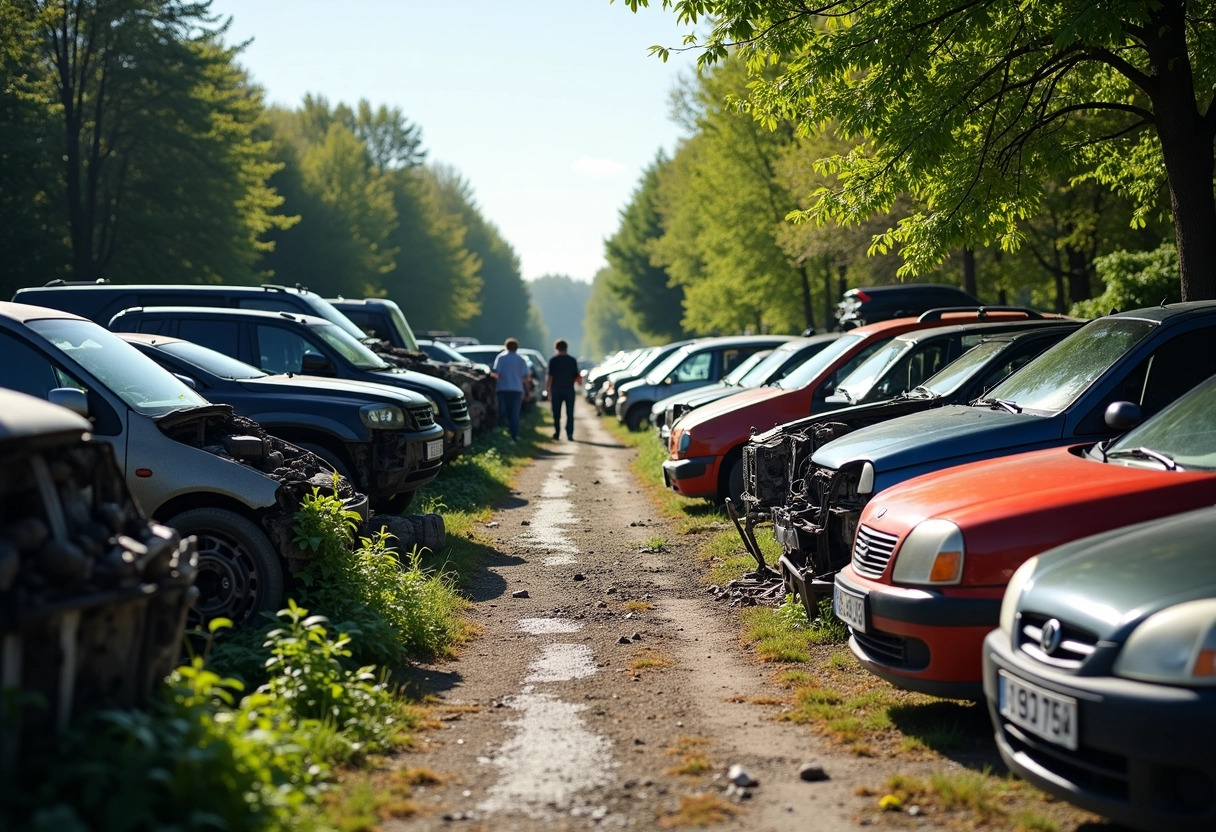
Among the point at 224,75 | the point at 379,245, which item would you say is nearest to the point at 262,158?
the point at 224,75

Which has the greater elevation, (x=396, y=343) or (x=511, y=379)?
(x=396, y=343)

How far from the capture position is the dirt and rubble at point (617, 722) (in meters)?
4.65

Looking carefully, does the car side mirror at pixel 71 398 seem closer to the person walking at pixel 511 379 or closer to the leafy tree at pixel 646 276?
the person walking at pixel 511 379

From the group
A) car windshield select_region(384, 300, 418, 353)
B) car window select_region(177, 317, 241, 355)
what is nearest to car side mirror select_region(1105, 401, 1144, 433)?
car window select_region(177, 317, 241, 355)

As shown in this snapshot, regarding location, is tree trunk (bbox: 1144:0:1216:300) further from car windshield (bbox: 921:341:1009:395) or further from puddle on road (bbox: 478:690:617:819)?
puddle on road (bbox: 478:690:617:819)

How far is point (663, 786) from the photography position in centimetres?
492

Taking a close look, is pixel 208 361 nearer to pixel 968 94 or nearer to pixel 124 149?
pixel 968 94

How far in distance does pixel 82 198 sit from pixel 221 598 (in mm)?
32541

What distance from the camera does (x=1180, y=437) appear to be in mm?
5766

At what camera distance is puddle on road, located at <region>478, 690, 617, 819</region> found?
471 centimetres

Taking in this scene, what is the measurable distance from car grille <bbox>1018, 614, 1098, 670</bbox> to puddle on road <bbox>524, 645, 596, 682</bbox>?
2926 mm

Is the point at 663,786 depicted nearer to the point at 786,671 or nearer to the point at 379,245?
the point at 786,671

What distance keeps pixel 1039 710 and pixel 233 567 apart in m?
4.60

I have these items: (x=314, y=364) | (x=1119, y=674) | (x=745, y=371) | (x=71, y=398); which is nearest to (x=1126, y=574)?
(x=1119, y=674)
